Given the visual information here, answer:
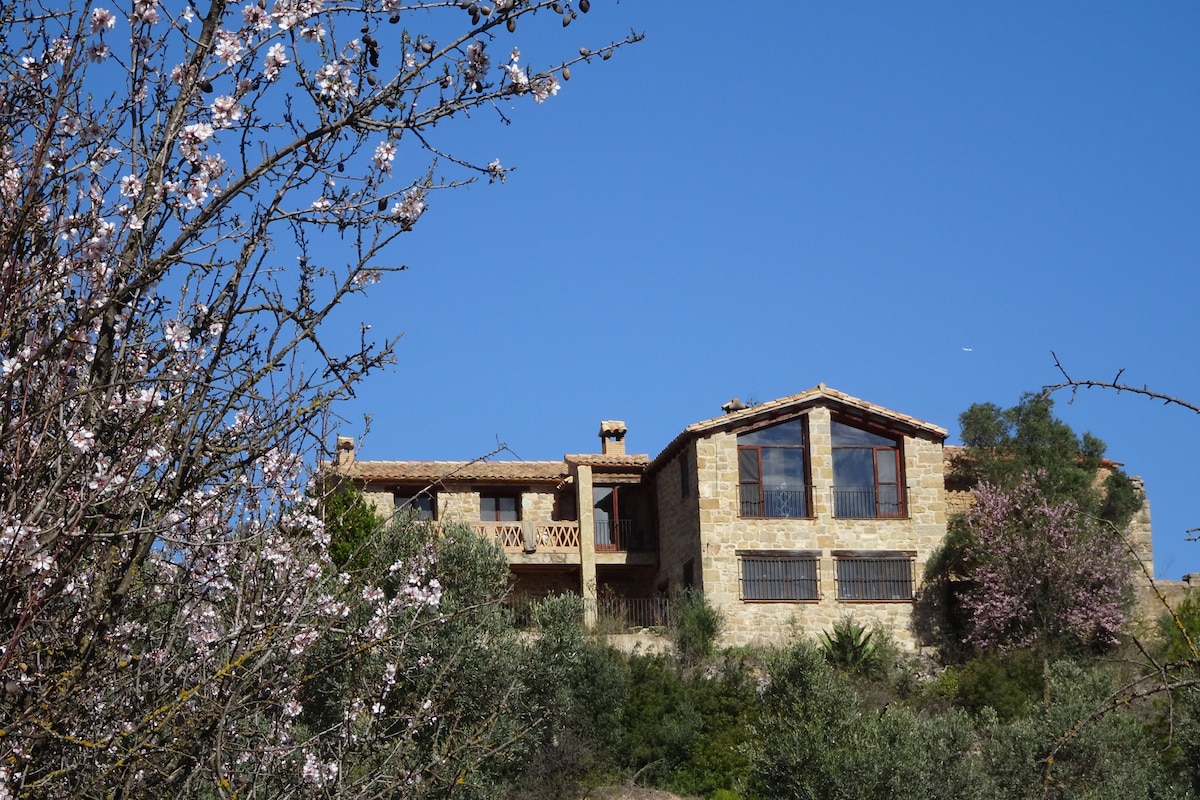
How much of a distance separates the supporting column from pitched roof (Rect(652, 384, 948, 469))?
314 cm

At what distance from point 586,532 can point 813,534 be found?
18.7ft

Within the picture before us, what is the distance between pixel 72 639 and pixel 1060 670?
23.3 m

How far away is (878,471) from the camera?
35.0 meters

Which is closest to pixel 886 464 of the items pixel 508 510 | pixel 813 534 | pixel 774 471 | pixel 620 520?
pixel 813 534

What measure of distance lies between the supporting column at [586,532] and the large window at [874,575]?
19.4 ft

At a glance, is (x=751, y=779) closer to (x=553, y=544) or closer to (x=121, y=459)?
(x=553, y=544)

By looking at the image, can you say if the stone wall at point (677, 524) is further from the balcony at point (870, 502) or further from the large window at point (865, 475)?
the balcony at point (870, 502)

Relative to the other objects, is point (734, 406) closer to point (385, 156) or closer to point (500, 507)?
point (500, 507)

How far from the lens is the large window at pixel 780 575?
3375 centimetres

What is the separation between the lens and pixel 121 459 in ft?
16.4

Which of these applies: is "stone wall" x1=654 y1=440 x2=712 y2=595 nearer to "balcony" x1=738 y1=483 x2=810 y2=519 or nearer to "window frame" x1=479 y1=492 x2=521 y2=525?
"balcony" x1=738 y1=483 x2=810 y2=519

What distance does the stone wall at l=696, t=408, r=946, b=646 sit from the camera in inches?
→ 1314

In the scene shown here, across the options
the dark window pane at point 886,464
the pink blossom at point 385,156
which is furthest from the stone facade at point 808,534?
the pink blossom at point 385,156

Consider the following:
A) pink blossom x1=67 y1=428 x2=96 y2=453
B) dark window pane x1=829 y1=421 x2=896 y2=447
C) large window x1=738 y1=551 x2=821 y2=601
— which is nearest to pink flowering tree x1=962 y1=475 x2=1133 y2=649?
dark window pane x1=829 y1=421 x2=896 y2=447
